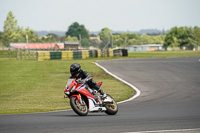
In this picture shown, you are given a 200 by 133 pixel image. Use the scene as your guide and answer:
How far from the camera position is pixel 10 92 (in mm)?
22859

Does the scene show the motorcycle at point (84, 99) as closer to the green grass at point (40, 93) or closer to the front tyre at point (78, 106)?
the front tyre at point (78, 106)

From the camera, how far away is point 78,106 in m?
11.4

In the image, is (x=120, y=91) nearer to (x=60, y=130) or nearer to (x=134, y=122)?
(x=134, y=122)

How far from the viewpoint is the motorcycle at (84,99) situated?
11.2m

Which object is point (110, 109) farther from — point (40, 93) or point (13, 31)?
point (13, 31)

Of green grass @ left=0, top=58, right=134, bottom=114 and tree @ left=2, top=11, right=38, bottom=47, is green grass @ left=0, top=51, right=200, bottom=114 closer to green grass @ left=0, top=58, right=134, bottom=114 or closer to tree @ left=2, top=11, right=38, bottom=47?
green grass @ left=0, top=58, right=134, bottom=114

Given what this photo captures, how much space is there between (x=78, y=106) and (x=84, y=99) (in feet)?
1.06

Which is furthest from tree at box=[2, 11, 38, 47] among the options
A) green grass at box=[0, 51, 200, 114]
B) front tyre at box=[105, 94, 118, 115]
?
front tyre at box=[105, 94, 118, 115]

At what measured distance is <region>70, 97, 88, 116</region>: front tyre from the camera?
11195mm

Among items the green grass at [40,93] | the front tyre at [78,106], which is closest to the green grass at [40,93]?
the green grass at [40,93]

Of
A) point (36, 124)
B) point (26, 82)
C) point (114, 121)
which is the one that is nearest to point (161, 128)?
point (114, 121)

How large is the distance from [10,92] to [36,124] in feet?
44.1

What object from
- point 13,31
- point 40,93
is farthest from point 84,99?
point 13,31

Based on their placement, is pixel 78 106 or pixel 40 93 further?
pixel 40 93
